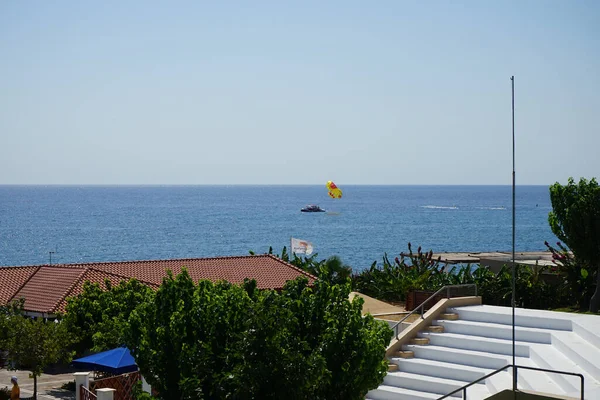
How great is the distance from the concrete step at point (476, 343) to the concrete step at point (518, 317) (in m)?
1.00

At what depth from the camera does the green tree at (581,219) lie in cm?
2677

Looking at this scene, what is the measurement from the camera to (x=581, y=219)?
2695 centimetres

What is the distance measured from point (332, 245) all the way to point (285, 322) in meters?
117

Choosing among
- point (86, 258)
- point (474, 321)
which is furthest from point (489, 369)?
point (86, 258)

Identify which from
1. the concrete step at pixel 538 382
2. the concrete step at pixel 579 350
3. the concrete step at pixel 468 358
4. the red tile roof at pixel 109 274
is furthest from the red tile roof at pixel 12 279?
the concrete step at pixel 538 382

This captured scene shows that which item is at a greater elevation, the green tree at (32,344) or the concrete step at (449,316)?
the concrete step at (449,316)

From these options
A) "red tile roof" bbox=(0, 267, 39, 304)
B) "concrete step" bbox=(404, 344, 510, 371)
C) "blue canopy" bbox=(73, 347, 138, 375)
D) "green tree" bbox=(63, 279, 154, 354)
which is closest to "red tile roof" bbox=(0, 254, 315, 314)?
"red tile roof" bbox=(0, 267, 39, 304)

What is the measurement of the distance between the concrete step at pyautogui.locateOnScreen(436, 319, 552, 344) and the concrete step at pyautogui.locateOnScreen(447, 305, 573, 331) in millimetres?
219

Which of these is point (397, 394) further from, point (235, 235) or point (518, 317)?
point (235, 235)

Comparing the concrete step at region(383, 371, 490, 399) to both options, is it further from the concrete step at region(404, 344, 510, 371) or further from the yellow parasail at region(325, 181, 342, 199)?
the yellow parasail at region(325, 181, 342, 199)

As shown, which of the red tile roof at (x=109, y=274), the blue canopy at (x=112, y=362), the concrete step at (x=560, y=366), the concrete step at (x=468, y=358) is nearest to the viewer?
the concrete step at (x=560, y=366)

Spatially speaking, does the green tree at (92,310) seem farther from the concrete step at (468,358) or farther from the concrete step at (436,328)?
the concrete step at (468,358)

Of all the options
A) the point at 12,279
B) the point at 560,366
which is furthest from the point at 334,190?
the point at 560,366

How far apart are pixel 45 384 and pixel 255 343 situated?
15067 mm
